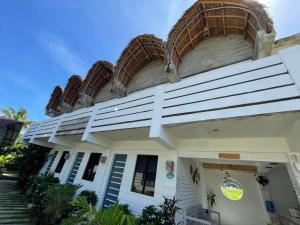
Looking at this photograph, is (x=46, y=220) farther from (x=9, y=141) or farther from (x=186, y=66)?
(x=9, y=141)

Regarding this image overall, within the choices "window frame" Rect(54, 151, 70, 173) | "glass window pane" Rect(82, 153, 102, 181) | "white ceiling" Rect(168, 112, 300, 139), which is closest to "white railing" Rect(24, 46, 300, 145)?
"white ceiling" Rect(168, 112, 300, 139)

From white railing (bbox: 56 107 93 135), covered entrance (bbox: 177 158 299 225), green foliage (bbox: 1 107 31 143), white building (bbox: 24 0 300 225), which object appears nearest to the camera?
white building (bbox: 24 0 300 225)

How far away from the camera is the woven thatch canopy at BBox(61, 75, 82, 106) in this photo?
10592 mm

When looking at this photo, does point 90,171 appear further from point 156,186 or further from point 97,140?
point 156,186

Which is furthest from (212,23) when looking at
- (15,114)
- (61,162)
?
(15,114)

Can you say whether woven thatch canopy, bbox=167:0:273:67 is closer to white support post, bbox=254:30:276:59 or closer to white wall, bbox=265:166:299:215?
white support post, bbox=254:30:276:59

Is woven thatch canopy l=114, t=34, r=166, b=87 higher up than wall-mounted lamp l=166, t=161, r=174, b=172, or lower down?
higher up

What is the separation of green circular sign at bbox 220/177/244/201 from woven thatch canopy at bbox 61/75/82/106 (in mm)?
10934

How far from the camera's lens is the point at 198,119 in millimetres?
3656

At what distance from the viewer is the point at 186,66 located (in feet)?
20.1

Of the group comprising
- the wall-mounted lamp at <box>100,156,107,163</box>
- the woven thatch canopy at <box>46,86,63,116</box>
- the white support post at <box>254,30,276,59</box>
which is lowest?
the wall-mounted lamp at <box>100,156,107,163</box>

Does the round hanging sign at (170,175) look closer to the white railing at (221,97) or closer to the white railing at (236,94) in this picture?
the white railing at (221,97)

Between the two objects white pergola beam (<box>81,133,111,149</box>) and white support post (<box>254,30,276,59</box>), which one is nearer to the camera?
white support post (<box>254,30,276,59</box>)

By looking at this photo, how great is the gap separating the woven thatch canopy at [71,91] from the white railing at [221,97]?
6503 mm
